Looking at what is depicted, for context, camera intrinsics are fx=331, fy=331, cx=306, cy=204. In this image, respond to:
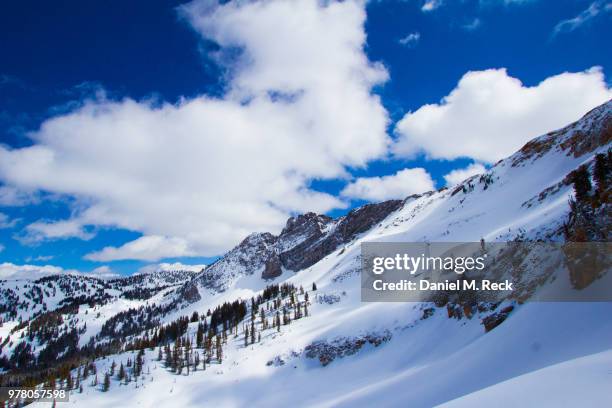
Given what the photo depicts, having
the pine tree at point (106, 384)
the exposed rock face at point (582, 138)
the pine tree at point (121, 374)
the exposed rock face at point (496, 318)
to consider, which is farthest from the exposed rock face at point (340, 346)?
the exposed rock face at point (582, 138)

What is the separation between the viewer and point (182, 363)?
71875 millimetres

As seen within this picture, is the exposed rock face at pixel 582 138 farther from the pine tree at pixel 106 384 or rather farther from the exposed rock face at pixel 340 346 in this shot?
the pine tree at pixel 106 384

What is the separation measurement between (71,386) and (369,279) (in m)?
71.0

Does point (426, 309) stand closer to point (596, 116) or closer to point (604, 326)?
point (604, 326)

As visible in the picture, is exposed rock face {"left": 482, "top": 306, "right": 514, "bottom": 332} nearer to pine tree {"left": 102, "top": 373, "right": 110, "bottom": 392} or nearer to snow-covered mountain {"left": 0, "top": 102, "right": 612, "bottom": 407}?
snow-covered mountain {"left": 0, "top": 102, "right": 612, "bottom": 407}

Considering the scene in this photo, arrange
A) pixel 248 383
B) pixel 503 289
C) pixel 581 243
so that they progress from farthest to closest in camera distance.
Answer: pixel 248 383, pixel 503 289, pixel 581 243

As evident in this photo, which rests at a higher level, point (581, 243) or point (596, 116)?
point (596, 116)

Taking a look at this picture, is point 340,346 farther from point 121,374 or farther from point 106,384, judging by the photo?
point 121,374

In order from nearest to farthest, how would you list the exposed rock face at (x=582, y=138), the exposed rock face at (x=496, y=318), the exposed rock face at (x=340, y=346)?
the exposed rock face at (x=496, y=318)
the exposed rock face at (x=340, y=346)
the exposed rock face at (x=582, y=138)

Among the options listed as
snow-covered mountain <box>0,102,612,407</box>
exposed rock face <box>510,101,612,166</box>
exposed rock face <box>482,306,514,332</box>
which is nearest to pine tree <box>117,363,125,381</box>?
snow-covered mountain <box>0,102,612,407</box>

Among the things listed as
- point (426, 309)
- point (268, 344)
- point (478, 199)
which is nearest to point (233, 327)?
point (268, 344)

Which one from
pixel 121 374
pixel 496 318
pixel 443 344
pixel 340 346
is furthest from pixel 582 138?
pixel 121 374

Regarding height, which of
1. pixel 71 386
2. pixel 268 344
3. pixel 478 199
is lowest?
pixel 71 386

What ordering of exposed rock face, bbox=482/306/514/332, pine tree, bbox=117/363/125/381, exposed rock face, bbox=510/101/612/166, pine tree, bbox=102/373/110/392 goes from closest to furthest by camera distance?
1. exposed rock face, bbox=482/306/514/332
2. exposed rock face, bbox=510/101/612/166
3. pine tree, bbox=102/373/110/392
4. pine tree, bbox=117/363/125/381
